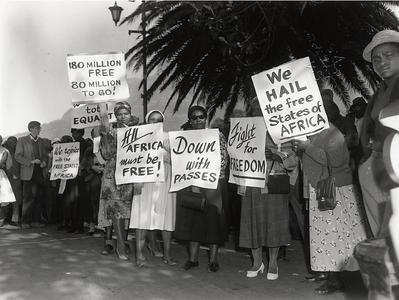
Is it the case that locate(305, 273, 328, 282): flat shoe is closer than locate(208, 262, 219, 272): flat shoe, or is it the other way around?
locate(305, 273, 328, 282): flat shoe

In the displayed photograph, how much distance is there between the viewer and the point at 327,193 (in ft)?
15.5

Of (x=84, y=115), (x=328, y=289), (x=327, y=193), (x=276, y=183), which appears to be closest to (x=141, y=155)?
(x=276, y=183)

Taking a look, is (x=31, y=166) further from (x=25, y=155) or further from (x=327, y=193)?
(x=327, y=193)

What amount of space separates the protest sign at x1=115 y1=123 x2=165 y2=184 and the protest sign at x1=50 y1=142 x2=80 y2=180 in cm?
315

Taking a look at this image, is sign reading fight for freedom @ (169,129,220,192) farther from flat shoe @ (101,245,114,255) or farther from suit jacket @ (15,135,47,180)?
suit jacket @ (15,135,47,180)

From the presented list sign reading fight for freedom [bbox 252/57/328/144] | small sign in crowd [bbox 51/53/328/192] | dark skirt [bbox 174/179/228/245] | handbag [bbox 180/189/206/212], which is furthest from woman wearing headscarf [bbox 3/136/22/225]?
sign reading fight for freedom [bbox 252/57/328/144]

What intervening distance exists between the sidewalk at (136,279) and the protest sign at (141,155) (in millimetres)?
1081

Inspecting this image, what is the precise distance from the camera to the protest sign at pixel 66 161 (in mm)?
9039

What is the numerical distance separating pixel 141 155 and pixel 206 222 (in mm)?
1099

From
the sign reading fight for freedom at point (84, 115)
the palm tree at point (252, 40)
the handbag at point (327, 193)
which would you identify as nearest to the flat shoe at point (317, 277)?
the handbag at point (327, 193)

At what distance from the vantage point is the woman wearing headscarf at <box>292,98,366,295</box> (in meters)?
4.84

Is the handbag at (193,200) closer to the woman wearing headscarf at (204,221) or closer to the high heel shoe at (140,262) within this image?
the woman wearing headscarf at (204,221)

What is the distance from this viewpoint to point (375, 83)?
811 cm

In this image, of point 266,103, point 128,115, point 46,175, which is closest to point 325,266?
point 266,103
